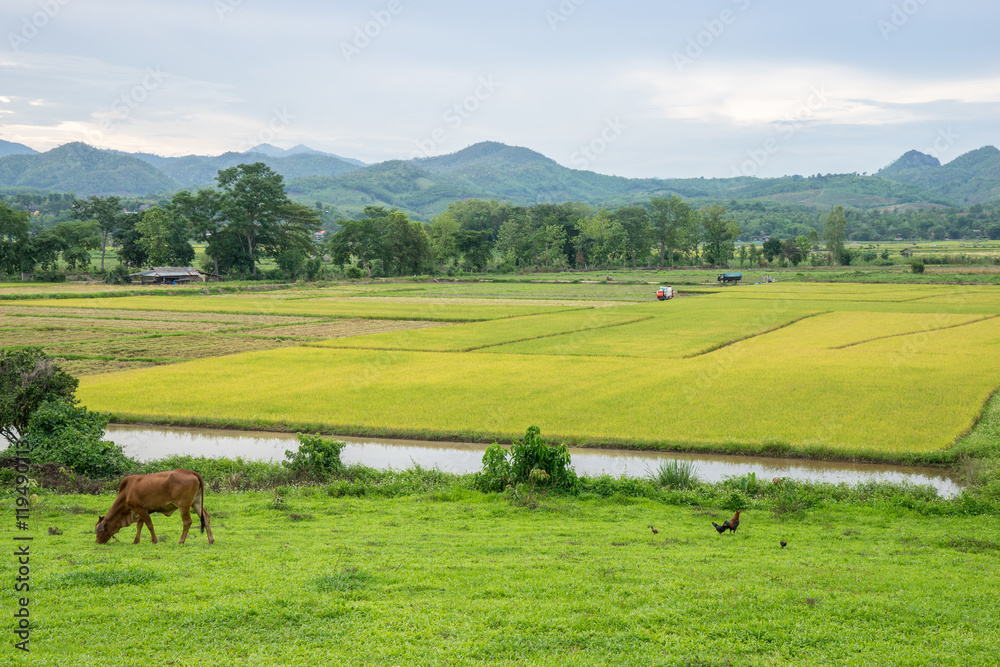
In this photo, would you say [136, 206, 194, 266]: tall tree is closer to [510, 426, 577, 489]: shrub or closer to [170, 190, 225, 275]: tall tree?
[170, 190, 225, 275]: tall tree

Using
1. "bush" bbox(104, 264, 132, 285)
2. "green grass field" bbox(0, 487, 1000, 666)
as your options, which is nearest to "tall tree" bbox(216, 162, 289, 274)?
"bush" bbox(104, 264, 132, 285)

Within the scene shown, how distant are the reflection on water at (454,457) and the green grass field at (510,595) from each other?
5544mm

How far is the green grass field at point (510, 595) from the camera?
250 inches

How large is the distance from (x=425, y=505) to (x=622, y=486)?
4064 mm

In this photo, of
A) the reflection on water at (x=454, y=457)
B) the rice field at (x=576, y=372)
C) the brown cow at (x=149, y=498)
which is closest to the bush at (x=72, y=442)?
the reflection on water at (x=454, y=457)

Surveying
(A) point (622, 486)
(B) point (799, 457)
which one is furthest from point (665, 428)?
(A) point (622, 486)

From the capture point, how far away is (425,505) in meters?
13.1

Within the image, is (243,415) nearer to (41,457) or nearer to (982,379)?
(41,457)

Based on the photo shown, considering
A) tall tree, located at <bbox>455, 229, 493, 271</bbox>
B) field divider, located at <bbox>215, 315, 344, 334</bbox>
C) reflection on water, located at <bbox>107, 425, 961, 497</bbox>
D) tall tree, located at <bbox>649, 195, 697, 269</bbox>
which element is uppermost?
tall tree, located at <bbox>649, 195, 697, 269</bbox>

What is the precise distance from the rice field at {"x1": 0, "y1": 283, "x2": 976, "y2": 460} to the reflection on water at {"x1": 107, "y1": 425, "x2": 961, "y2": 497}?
18.8 inches

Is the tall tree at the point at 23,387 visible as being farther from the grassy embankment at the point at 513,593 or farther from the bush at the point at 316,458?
the grassy embankment at the point at 513,593

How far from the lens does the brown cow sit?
9.09 meters

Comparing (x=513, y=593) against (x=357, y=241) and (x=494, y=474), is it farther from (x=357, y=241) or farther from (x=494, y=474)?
(x=357, y=241)

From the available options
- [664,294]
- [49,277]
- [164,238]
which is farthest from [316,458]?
[164,238]
